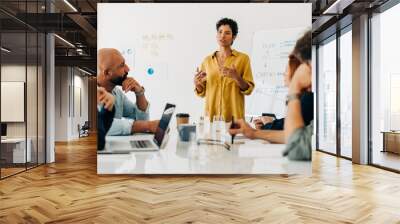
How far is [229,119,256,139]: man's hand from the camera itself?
6059 mm

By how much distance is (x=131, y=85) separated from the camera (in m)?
6.07

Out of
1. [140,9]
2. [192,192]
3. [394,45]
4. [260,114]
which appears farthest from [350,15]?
[192,192]

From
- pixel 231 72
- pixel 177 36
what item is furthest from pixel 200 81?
pixel 177 36

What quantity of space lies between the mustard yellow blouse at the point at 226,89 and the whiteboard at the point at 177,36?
0.34 feet

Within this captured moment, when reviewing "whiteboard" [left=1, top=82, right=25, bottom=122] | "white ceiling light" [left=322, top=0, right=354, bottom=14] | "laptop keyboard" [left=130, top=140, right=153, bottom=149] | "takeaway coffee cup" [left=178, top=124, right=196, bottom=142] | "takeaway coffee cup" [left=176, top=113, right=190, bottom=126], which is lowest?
"laptop keyboard" [left=130, top=140, right=153, bottom=149]

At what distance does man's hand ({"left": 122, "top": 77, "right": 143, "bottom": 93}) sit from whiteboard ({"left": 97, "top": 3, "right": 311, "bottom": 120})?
0.07m

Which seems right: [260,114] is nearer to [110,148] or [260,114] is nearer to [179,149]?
[179,149]

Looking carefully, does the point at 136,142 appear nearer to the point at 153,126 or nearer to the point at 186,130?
the point at 153,126

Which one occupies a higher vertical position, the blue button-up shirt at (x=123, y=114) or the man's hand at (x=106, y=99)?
the man's hand at (x=106, y=99)

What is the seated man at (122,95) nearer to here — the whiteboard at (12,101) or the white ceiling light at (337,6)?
the whiteboard at (12,101)

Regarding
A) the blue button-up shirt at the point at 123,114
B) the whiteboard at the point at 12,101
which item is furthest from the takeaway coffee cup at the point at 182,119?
the whiteboard at the point at 12,101

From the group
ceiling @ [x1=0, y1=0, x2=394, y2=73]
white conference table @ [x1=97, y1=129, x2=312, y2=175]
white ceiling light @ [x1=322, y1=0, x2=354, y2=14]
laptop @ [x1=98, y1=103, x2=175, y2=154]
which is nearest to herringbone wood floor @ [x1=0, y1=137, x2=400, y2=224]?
→ white conference table @ [x1=97, y1=129, x2=312, y2=175]

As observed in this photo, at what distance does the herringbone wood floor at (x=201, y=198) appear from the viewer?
12.8 ft

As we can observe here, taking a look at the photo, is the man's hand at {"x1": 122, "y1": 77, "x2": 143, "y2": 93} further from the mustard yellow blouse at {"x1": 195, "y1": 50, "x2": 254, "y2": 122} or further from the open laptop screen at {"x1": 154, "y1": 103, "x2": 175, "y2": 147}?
the mustard yellow blouse at {"x1": 195, "y1": 50, "x2": 254, "y2": 122}
